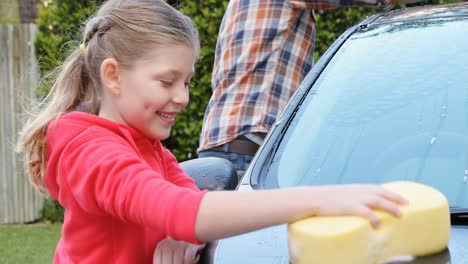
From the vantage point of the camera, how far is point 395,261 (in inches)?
63.2

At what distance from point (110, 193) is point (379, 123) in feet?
3.31

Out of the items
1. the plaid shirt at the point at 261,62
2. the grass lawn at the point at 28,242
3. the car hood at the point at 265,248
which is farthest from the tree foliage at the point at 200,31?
the car hood at the point at 265,248

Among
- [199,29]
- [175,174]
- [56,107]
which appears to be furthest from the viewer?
[199,29]

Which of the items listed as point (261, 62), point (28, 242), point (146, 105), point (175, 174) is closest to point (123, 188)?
point (146, 105)

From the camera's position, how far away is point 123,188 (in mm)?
1699

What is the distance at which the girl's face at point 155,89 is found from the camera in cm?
197

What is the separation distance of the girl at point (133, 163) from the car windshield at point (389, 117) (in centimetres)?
42

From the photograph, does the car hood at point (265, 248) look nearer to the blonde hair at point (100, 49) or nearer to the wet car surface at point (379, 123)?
the wet car surface at point (379, 123)

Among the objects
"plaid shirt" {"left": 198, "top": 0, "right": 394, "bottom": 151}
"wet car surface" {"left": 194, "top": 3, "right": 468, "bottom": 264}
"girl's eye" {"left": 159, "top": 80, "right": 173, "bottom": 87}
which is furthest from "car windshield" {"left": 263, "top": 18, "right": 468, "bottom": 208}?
"plaid shirt" {"left": 198, "top": 0, "right": 394, "bottom": 151}

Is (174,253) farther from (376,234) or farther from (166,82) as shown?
(376,234)

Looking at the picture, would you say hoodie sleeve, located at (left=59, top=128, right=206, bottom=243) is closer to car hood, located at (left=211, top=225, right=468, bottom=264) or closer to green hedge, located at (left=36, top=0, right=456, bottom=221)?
car hood, located at (left=211, top=225, right=468, bottom=264)

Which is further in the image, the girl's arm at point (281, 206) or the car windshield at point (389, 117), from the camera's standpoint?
the car windshield at point (389, 117)

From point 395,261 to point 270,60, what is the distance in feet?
7.26

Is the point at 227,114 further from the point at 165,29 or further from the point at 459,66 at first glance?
the point at 165,29
